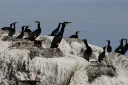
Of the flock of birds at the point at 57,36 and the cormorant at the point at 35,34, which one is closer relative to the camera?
the flock of birds at the point at 57,36

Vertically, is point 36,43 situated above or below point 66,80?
above

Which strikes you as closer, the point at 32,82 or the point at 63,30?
the point at 32,82

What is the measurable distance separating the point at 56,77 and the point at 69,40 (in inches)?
350

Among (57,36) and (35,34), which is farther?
(35,34)

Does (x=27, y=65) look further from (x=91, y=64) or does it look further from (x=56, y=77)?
(x=91, y=64)

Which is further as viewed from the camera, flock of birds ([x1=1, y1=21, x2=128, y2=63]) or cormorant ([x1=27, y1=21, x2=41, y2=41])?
cormorant ([x1=27, y1=21, x2=41, y2=41])

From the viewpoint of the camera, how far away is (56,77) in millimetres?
21844

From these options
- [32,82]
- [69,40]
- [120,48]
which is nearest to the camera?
[32,82]

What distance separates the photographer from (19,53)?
22438 mm

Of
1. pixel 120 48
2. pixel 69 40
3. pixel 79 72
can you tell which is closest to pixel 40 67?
pixel 79 72

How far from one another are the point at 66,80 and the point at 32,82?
1769 millimetres

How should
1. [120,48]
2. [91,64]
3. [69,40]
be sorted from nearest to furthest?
1. [91,64]
2. [69,40]
3. [120,48]

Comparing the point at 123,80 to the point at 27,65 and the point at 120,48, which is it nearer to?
the point at 27,65

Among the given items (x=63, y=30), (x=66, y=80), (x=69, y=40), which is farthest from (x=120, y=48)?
(x=66, y=80)
